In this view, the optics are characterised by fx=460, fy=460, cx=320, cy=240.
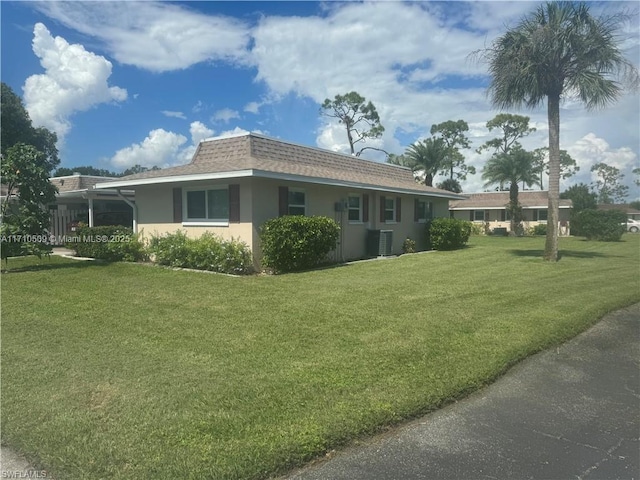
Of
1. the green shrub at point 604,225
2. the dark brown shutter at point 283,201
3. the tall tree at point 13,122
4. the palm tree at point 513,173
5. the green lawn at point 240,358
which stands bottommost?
the green lawn at point 240,358

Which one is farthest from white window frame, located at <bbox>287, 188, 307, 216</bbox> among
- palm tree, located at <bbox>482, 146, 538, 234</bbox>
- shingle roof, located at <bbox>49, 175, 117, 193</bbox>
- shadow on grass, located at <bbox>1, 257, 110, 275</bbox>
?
palm tree, located at <bbox>482, 146, 538, 234</bbox>

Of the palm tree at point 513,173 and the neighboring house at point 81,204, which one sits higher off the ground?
the palm tree at point 513,173

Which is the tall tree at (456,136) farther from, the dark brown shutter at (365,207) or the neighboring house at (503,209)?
the dark brown shutter at (365,207)

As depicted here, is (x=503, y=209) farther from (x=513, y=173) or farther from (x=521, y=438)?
(x=521, y=438)

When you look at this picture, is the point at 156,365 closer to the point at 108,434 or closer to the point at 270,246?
the point at 108,434

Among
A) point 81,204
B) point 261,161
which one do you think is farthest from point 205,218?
point 81,204

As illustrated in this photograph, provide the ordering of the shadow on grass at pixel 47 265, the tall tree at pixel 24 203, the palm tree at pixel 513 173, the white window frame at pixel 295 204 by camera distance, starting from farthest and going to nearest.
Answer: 1. the palm tree at pixel 513 173
2. the white window frame at pixel 295 204
3. the shadow on grass at pixel 47 265
4. the tall tree at pixel 24 203

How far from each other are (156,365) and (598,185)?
107 m

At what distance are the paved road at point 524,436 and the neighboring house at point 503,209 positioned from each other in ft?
116

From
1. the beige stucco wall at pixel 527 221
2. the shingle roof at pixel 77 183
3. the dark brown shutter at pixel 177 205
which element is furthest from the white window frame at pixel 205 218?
the beige stucco wall at pixel 527 221

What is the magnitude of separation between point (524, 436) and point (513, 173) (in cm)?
3623

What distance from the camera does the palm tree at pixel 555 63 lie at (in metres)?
14.6

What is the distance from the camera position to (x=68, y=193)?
19.4 meters

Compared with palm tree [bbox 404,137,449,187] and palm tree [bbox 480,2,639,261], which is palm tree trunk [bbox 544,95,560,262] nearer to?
palm tree [bbox 480,2,639,261]
